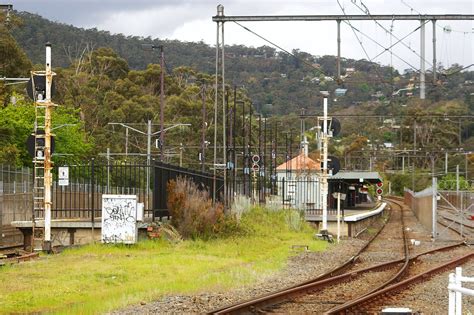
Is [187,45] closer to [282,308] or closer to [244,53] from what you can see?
[244,53]

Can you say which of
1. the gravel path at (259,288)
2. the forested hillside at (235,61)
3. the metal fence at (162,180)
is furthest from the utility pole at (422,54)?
the forested hillside at (235,61)

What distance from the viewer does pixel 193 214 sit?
96.4ft

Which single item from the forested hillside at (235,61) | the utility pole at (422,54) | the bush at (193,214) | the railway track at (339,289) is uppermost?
the forested hillside at (235,61)

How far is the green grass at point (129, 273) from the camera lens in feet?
48.3

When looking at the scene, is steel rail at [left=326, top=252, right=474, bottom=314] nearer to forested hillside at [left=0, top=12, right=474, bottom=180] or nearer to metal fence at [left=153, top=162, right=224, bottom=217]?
forested hillside at [left=0, top=12, right=474, bottom=180]

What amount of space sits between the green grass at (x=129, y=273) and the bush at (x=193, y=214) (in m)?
0.58

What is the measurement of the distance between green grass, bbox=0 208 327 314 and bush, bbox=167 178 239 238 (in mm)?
581

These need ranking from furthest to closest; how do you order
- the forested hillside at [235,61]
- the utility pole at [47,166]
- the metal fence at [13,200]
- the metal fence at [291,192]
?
1. the forested hillside at [235,61]
2. the metal fence at [291,192]
3. the metal fence at [13,200]
4. the utility pole at [47,166]

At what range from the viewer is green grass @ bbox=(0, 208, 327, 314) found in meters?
14.7

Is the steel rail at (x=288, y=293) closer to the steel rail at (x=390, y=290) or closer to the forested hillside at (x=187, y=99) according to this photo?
the steel rail at (x=390, y=290)

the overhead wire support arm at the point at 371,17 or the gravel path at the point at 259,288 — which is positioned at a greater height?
the overhead wire support arm at the point at 371,17

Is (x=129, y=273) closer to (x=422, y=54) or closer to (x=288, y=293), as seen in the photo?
(x=288, y=293)

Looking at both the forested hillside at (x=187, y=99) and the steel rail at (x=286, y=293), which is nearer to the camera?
the steel rail at (x=286, y=293)

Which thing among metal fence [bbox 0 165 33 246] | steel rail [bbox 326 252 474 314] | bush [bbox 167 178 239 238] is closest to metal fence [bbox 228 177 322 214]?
metal fence [bbox 0 165 33 246]
